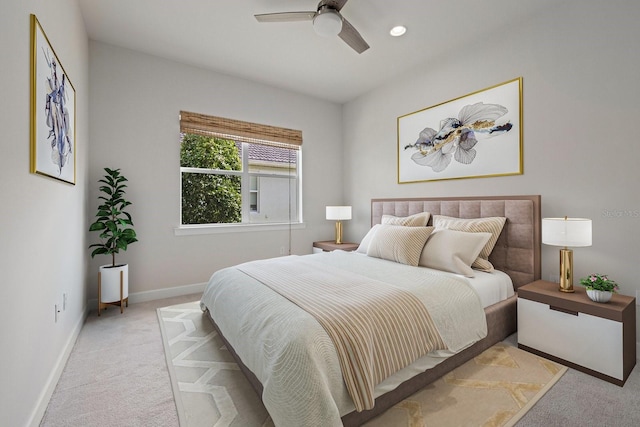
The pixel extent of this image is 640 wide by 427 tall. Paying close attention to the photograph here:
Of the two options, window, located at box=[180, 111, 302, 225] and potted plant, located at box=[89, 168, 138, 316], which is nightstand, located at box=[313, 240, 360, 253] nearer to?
window, located at box=[180, 111, 302, 225]

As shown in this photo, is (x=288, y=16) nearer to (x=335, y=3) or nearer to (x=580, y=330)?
(x=335, y=3)

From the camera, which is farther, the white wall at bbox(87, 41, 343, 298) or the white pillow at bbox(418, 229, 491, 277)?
the white wall at bbox(87, 41, 343, 298)

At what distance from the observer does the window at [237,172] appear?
3713 millimetres

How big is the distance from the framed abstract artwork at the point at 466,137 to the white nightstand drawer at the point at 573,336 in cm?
129

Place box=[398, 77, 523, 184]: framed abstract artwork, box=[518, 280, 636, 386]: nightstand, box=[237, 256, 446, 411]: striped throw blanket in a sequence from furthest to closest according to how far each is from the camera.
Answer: box=[398, 77, 523, 184]: framed abstract artwork → box=[518, 280, 636, 386]: nightstand → box=[237, 256, 446, 411]: striped throw blanket

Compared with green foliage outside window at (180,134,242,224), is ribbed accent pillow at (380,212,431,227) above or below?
below

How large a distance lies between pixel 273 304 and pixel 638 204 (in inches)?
105

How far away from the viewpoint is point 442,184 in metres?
3.34

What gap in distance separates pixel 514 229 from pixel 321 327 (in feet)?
7.27

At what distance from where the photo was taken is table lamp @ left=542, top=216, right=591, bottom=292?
6.58 ft

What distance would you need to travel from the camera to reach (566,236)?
203cm

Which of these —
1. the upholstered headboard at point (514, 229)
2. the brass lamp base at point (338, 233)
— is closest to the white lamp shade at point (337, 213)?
the brass lamp base at point (338, 233)

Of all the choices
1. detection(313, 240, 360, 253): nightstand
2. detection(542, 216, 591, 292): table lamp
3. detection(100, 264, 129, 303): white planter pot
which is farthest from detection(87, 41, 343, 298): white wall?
detection(542, 216, 591, 292): table lamp

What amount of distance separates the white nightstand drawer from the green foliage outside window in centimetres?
340
